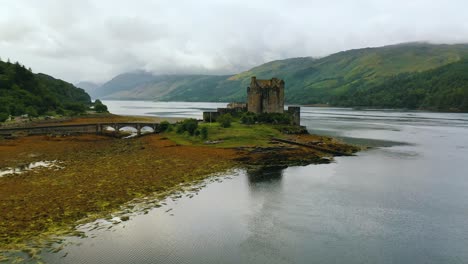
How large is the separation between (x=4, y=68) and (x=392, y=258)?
19172 centimetres

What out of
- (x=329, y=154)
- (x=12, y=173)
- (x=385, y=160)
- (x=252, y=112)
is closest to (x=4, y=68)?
(x=252, y=112)

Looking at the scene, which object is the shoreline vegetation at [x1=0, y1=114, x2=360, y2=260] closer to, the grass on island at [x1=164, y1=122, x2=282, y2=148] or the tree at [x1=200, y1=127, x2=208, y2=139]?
the grass on island at [x1=164, y1=122, x2=282, y2=148]

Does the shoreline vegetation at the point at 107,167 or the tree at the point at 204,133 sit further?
the tree at the point at 204,133

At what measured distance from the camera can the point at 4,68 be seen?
171625mm

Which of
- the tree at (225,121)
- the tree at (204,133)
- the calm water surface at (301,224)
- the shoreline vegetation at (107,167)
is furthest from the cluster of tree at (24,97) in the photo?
the calm water surface at (301,224)

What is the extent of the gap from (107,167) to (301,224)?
118 feet

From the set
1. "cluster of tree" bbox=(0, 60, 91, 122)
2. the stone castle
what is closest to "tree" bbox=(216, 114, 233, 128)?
the stone castle

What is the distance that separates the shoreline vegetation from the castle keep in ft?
61.1

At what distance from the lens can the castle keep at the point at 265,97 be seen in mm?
120812

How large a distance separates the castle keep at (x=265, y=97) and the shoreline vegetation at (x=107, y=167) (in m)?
18.6

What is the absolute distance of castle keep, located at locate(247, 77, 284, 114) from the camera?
396 ft

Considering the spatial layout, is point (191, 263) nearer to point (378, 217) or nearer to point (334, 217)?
point (334, 217)

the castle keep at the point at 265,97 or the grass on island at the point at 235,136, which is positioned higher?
the castle keep at the point at 265,97

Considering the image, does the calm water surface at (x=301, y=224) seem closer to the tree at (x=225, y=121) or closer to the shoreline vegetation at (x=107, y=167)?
the shoreline vegetation at (x=107, y=167)
